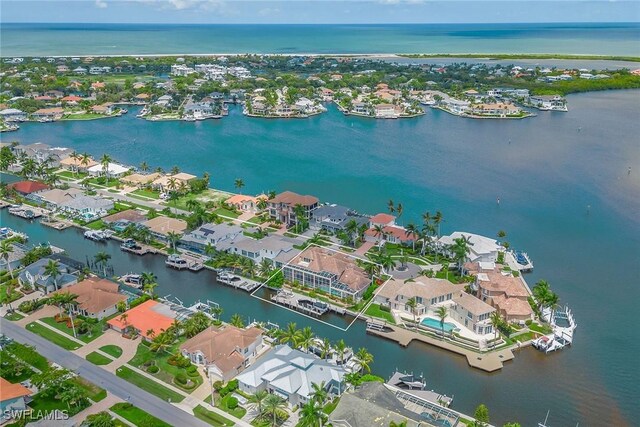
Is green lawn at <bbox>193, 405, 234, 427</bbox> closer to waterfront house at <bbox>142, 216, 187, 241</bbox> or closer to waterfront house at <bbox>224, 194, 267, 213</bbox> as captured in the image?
waterfront house at <bbox>142, 216, 187, 241</bbox>

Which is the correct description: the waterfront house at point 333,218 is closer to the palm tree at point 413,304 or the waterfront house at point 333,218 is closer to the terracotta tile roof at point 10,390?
the palm tree at point 413,304

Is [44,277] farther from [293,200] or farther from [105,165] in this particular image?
[105,165]

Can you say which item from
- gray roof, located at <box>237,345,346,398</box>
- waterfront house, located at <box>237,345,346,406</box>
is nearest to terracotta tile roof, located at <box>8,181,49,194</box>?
gray roof, located at <box>237,345,346,398</box>

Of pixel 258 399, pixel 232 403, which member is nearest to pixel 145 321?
pixel 232 403

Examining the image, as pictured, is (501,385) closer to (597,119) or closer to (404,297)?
(404,297)

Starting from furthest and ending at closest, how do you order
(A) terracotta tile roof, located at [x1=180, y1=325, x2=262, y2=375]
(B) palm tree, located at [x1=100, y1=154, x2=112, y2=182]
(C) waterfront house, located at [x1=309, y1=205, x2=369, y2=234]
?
(B) palm tree, located at [x1=100, y1=154, x2=112, y2=182]
(C) waterfront house, located at [x1=309, y1=205, x2=369, y2=234]
(A) terracotta tile roof, located at [x1=180, y1=325, x2=262, y2=375]

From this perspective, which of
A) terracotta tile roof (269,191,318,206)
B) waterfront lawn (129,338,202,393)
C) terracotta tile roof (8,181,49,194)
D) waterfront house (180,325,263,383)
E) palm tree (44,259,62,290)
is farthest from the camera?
terracotta tile roof (8,181,49,194)

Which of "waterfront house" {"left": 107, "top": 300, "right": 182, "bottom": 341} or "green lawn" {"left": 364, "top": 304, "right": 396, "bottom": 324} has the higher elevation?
"waterfront house" {"left": 107, "top": 300, "right": 182, "bottom": 341}

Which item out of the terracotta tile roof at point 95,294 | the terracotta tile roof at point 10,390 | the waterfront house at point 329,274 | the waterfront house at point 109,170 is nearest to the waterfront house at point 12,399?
the terracotta tile roof at point 10,390
